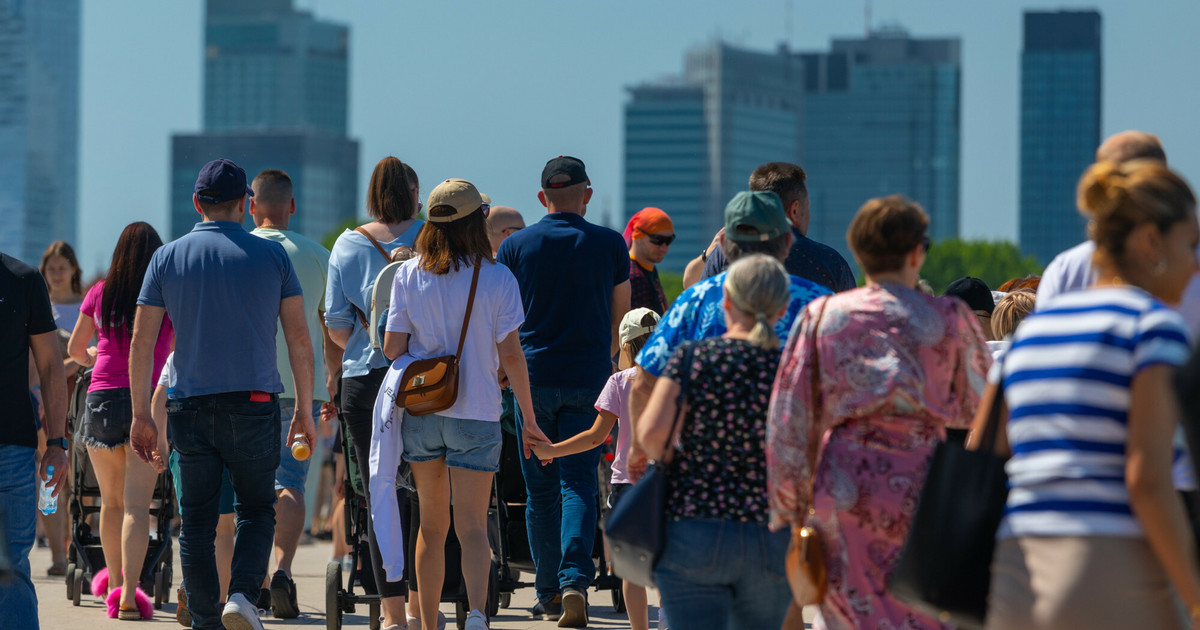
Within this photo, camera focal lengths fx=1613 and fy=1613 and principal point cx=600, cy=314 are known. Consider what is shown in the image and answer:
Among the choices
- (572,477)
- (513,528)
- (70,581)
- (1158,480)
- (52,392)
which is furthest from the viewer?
(70,581)

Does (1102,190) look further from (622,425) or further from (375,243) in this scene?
(375,243)

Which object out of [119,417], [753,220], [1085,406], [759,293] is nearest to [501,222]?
[119,417]

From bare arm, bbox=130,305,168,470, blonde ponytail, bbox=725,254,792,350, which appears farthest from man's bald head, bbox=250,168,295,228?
blonde ponytail, bbox=725,254,792,350

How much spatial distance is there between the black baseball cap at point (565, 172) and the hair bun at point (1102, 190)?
4.41m

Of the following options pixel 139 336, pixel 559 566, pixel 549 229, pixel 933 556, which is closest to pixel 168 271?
Answer: pixel 139 336

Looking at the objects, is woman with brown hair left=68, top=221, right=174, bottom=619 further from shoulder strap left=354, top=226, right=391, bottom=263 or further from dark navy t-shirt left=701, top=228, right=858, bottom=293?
dark navy t-shirt left=701, top=228, right=858, bottom=293

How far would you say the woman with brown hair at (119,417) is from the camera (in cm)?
809

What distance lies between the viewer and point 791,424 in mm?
4148

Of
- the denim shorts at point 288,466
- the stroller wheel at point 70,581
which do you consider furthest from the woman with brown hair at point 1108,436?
the stroller wheel at point 70,581

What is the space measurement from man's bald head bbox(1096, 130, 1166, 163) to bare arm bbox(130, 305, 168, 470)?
157 inches

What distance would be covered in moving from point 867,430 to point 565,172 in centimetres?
398

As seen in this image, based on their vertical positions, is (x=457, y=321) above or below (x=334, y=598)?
above

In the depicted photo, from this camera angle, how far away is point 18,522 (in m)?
5.80

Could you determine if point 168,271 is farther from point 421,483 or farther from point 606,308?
point 606,308
